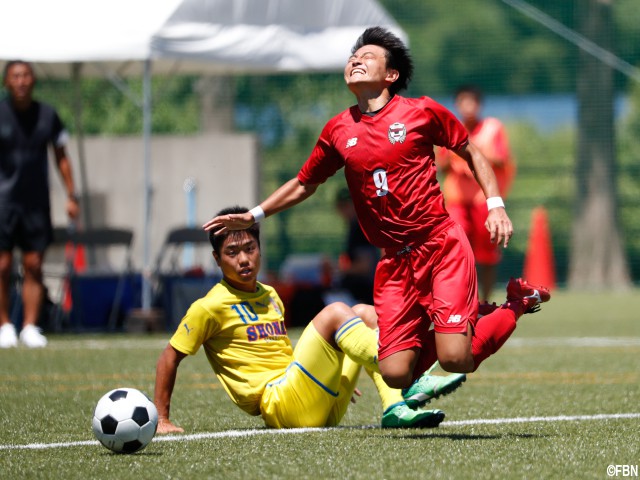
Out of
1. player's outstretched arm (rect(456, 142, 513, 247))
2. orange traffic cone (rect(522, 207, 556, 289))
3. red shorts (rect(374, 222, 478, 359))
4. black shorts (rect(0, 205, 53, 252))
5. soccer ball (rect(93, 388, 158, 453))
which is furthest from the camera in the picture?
orange traffic cone (rect(522, 207, 556, 289))

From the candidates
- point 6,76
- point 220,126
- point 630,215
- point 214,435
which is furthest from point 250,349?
point 630,215

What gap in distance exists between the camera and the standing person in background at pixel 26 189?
1031 centimetres

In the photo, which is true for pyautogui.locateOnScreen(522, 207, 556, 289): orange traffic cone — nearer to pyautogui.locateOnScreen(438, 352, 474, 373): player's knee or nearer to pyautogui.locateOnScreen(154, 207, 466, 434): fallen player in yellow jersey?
pyautogui.locateOnScreen(154, 207, 466, 434): fallen player in yellow jersey

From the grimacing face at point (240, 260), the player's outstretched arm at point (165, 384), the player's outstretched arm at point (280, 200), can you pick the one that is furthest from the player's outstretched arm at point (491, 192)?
the player's outstretched arm at point (165, 384)

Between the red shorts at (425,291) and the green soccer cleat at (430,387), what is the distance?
156 millimetres

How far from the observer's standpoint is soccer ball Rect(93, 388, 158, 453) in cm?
493

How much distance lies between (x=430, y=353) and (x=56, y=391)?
2776mm

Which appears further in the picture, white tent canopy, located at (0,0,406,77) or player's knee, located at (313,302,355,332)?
white tent canopy, located at (0,0,406,77)

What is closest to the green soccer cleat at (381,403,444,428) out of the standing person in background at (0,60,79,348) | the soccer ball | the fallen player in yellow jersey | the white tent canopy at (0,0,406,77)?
the fallen player in yellow jersey

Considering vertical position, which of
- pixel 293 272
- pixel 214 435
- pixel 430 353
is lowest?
pixel 293 272

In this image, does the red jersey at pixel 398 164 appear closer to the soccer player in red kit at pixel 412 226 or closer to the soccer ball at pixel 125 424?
the soccer player in red kit at pixel 412 226

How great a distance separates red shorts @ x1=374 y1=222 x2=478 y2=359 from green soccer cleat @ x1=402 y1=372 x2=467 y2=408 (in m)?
0.16

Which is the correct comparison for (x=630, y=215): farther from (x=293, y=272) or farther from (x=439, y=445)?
(x=439, y=445)

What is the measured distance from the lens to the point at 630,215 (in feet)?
88.4
